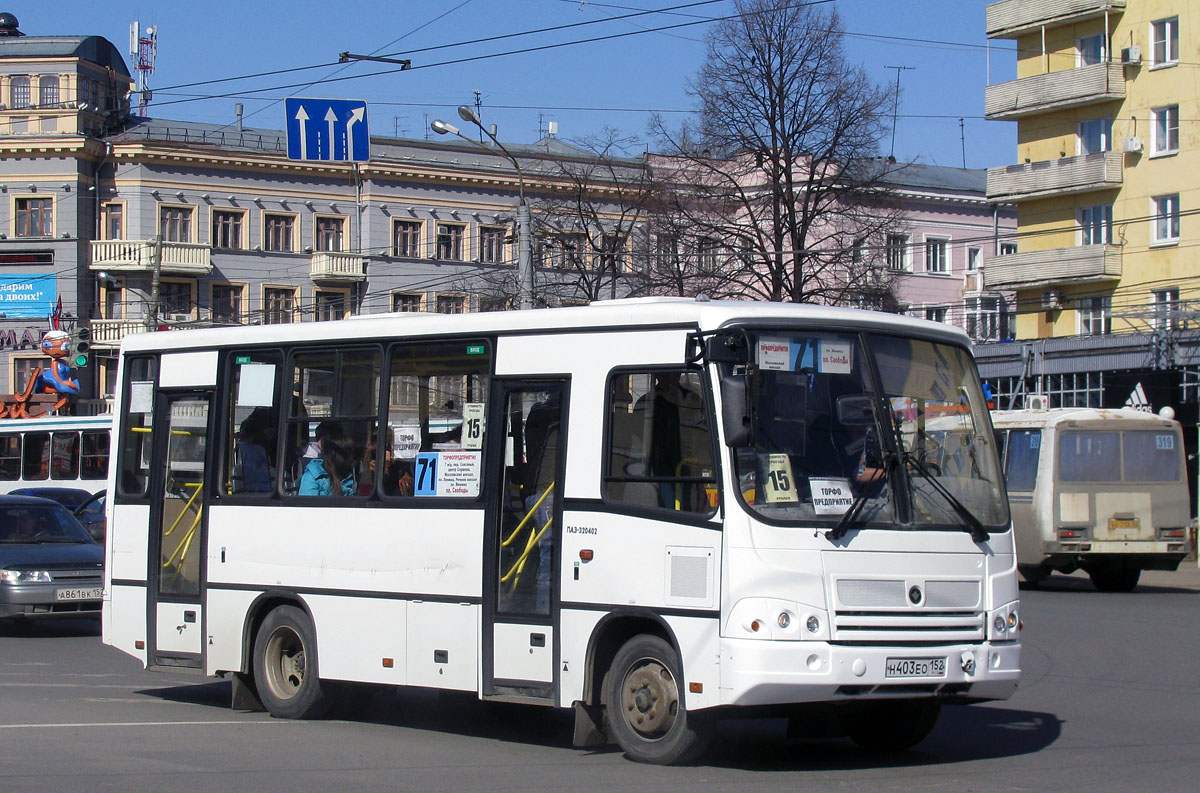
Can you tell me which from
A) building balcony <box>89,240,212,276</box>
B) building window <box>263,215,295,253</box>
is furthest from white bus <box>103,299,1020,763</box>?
building window <box>263,215,295,253</box>

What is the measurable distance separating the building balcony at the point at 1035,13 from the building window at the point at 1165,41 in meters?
1.47

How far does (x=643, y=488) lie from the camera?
9.68 metres

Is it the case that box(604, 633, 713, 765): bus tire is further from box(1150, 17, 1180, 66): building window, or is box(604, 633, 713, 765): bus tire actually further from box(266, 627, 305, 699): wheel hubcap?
box(1150, 17, 1180, 66): building window

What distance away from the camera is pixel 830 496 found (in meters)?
9.24

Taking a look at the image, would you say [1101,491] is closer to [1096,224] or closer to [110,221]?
[1096,224]

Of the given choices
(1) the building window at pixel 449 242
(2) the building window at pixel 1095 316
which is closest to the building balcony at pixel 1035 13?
(2) the building window at pixel 1095 316

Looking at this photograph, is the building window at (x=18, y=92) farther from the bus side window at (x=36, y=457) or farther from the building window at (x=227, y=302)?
the bus side window at (x=36, y=457)

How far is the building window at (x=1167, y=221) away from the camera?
46.6 m

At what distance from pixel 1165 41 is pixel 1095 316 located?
8433mm

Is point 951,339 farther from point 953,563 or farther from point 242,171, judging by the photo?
point 242,171

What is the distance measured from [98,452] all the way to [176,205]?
24451 mm

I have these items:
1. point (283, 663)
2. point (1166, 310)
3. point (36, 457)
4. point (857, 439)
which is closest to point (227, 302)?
point (36, 457)

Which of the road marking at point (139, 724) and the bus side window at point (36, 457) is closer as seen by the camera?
the road marking at point (139, 724)

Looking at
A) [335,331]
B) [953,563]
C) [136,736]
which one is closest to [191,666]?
[136,736]
